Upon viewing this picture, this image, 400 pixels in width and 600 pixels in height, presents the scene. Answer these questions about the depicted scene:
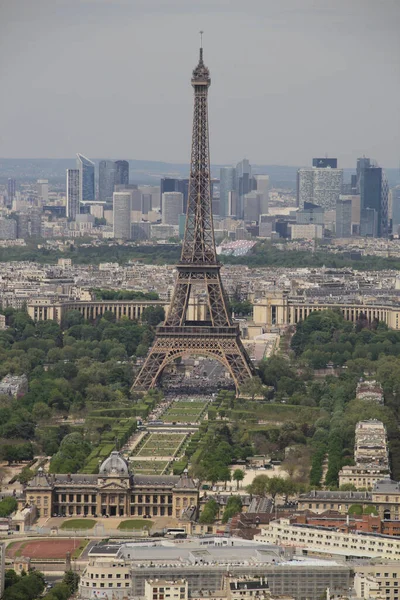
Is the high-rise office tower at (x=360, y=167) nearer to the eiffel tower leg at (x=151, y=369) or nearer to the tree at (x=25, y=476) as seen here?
the eiffel tower leg at (x=151, y=369)

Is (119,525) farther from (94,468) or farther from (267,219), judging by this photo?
(267,219)

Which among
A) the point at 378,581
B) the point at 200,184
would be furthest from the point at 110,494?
the point at 200,184

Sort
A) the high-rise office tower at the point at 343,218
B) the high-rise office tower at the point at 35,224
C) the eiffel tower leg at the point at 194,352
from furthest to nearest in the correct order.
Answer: the high-rise office tower at the point at 343,218 → the high-rise office tower at the point at 35,224 → the eiffel tower leg at the point at 194,352

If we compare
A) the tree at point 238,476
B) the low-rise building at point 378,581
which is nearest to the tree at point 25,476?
the tree at point 238,476

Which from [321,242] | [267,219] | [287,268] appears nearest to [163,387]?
[287,268]

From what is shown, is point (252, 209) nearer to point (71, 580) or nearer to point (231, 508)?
point (231, 508)
